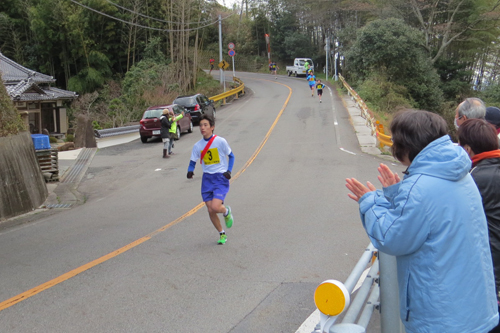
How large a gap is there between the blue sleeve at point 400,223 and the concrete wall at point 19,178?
962cm

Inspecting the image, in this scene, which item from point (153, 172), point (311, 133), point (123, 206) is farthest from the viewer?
point (311, 133)

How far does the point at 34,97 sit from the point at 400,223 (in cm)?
2762

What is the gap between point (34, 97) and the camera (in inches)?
1038

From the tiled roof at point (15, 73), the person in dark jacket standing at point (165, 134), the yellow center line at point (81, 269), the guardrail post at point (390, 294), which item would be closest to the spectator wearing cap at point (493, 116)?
the guardrail post at point (390, 294)

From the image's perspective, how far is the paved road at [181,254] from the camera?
4.76 meters

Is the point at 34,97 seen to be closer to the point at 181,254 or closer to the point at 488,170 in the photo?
the point at 181,254

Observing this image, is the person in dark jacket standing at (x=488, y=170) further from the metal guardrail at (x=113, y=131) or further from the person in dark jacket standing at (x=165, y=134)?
the metal guardrail at (x=113, y=131)

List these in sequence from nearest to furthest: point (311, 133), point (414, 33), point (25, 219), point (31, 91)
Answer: point (25, 219), point (311, 133), point (31, 91), point (414, 33)

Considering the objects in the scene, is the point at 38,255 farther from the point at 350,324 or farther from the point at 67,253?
the point at 350,324

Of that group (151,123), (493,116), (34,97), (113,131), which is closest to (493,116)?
(493,116)

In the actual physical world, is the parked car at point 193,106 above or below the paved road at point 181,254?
above

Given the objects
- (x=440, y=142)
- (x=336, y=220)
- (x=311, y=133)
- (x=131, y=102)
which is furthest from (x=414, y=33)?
(x=440, y=142)

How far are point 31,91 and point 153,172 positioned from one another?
51.3ft

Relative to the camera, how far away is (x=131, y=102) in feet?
111
